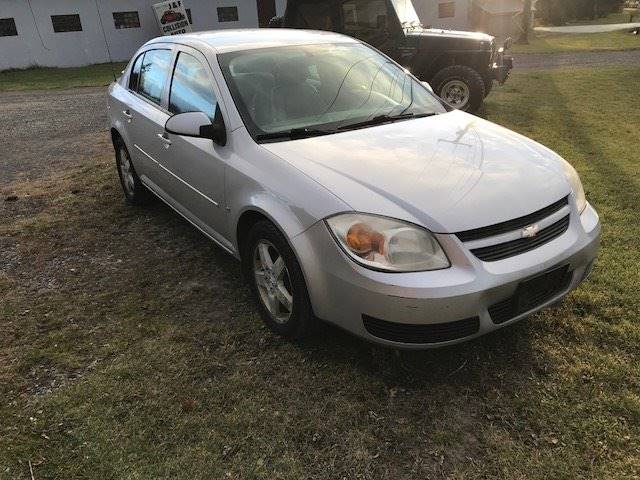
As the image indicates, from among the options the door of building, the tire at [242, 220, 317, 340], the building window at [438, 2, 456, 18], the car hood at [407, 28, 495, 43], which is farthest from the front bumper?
the building window at [438, 2, 456, 18]

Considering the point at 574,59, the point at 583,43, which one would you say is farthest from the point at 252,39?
the point at 583,43

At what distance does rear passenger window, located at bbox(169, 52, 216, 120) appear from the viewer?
326 cm

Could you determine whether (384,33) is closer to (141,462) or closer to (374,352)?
(374,352)

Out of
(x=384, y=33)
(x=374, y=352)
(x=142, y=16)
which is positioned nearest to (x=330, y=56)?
(x=374, y=352)

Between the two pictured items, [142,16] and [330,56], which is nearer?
[330,56]

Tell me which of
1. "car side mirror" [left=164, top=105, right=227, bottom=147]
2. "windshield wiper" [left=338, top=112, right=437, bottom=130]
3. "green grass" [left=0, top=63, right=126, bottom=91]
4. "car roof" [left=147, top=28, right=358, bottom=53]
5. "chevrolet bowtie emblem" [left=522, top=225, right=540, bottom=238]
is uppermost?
"car roof" [left=147, top=28, right=358, bottom=53]

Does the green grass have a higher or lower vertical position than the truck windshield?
lower

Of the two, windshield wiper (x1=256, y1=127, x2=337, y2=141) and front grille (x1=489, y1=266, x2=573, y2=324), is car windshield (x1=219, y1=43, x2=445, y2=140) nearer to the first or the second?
windshield wiper (x1=256, y1=127, x2=337, y2=141)

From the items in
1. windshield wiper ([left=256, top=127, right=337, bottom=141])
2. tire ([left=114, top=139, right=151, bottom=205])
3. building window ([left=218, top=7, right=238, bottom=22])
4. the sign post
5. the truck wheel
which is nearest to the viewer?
windshield wiper ([left=256, top=127, right=337, bottom=141])

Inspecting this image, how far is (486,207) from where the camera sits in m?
2.31

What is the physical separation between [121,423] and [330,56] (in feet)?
8.51

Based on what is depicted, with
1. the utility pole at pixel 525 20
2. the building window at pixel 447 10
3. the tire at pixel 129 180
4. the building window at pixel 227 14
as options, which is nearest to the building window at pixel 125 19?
the building window at pixel 227 14

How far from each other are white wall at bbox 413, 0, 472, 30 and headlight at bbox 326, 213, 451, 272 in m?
22.9

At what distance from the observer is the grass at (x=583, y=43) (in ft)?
58.7
